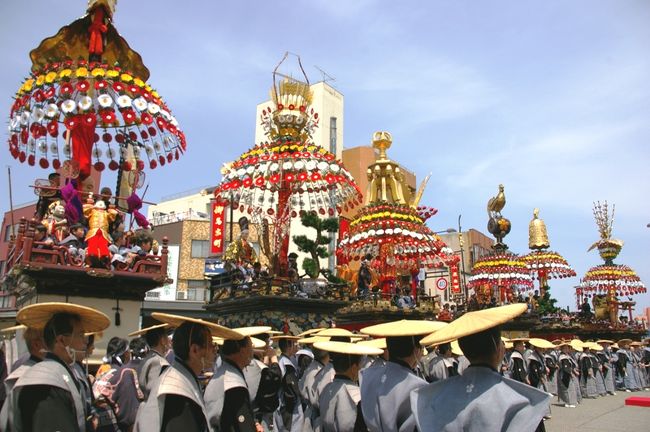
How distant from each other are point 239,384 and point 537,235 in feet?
122

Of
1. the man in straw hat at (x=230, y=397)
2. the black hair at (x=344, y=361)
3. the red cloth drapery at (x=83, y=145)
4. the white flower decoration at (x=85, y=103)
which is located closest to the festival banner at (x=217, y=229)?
the red cloth drapery at (x=83, y=145)

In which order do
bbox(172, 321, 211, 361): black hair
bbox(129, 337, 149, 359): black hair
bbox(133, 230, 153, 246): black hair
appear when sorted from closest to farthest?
bbox(172, 321, 211, 361): black hair → bbox(129, 337, 149, 359): black hair → bbox(133, 230, 153, 246): black hair

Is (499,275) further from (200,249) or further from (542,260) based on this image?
(200,249)

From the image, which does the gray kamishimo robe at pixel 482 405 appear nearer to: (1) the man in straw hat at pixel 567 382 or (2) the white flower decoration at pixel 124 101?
(2) the white flower decoration at pixel 124 101

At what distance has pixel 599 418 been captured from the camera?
558 inches

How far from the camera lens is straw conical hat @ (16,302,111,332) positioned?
399 cm

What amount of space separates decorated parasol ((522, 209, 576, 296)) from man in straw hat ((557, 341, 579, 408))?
19.5 metres

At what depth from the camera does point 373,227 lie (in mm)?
22344

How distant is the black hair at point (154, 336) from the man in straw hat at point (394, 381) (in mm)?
2558

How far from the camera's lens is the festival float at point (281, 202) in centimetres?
1684

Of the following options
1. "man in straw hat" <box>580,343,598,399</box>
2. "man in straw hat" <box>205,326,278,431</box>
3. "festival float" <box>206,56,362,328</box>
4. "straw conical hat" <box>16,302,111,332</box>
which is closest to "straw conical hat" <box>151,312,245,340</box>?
"man in straw hat" <box>205,326,278,431</box>

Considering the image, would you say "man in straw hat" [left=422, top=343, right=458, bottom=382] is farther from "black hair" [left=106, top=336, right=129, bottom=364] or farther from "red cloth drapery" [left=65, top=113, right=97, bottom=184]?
"red cloth drapery" [left=65, top=113, right=97, bottom=184]

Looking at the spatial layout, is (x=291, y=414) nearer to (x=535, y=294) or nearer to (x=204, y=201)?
(x=535, y=294)

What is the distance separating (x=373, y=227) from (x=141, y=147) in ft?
36.7
